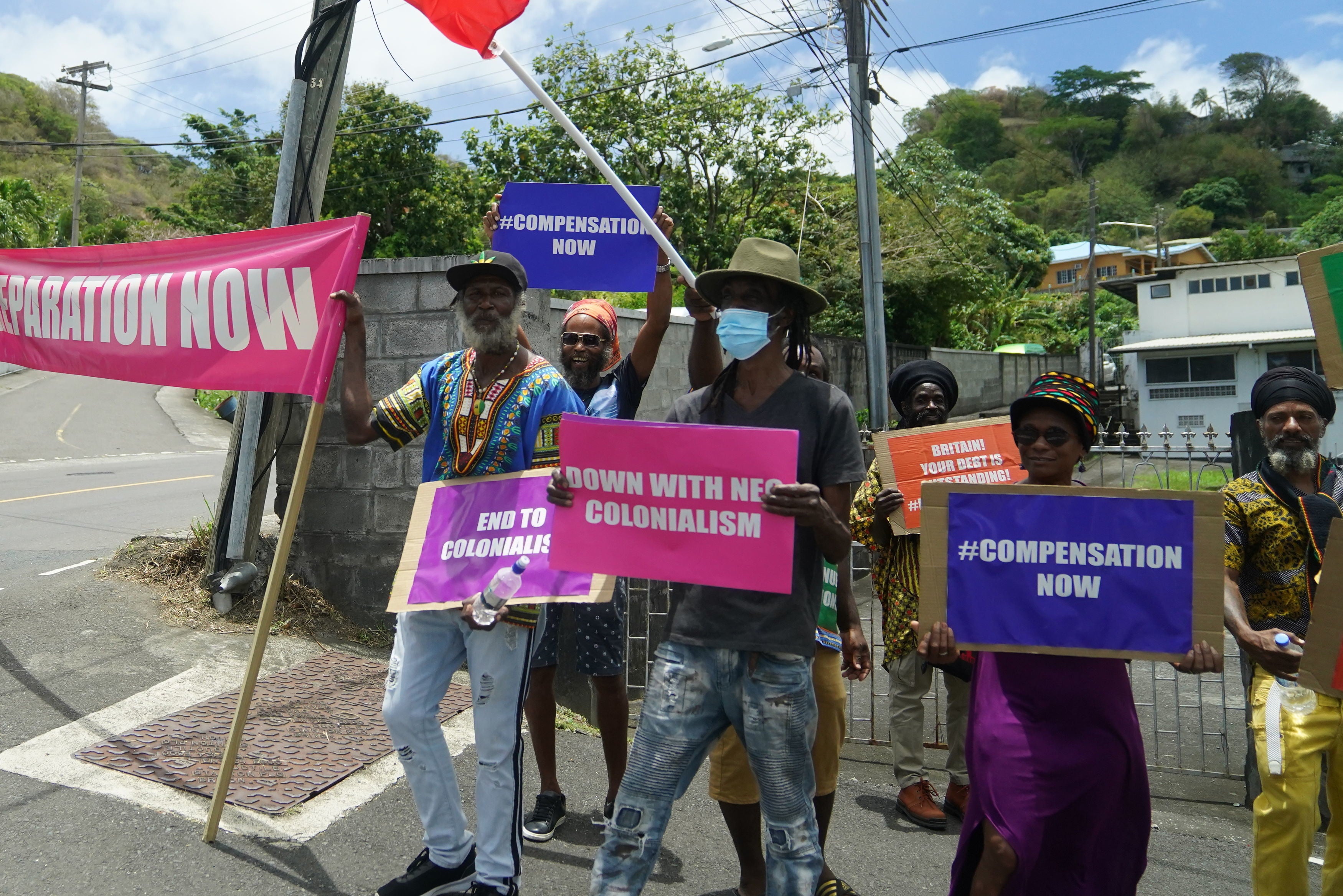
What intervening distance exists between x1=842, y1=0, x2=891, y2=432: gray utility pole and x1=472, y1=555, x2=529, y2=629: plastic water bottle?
949 centimetres

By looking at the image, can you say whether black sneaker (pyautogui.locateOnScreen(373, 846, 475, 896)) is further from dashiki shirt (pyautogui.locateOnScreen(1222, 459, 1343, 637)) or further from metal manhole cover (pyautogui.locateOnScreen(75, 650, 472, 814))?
dashiki shirt (pyautogui.locateOnScreen(1222, 459, 1343, 637))

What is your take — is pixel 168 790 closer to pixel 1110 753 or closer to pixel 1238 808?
pixel 1110 753

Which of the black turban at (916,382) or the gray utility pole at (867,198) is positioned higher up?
the gray utility pole at (867,198)

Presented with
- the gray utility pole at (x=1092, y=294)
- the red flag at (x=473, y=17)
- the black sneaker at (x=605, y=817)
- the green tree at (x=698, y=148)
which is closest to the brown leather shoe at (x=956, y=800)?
the black sneaker at (x=605, y=817)

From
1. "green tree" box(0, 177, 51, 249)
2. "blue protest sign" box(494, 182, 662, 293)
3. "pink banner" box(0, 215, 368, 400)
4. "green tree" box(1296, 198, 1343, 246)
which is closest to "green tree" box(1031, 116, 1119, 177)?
"green tree" box(1296, 198, 1343, 246)

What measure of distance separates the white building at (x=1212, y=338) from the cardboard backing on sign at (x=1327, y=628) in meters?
29.0

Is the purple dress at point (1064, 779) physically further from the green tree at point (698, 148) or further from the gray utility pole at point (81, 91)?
the gray utility pole at point (81, 91)

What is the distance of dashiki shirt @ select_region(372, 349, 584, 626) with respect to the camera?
340 centimetres

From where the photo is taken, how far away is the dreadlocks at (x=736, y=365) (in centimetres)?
295

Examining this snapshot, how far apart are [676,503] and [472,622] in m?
0.78

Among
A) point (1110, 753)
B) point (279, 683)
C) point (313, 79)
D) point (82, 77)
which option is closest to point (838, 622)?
point (1110, 753)

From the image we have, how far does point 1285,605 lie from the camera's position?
11.1 ft

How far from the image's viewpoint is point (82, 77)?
43.0 metres

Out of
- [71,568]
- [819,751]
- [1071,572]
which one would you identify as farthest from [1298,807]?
[71,568]
